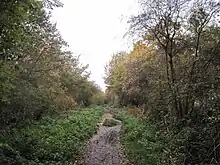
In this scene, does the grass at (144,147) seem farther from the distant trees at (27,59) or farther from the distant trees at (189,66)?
the distant trees at (27,59)

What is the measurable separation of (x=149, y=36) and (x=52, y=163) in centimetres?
838

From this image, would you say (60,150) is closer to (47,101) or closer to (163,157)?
(163,157)

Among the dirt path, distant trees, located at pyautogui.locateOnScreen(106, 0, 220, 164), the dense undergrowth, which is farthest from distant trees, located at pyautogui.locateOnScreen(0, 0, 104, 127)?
distant trees, located at pyautogui.locateOnScreen(106, 0, 220, 164)

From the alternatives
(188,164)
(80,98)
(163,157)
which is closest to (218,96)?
(188,164)

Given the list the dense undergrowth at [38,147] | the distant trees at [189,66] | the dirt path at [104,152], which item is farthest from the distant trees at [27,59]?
the distant trees at [189,66]

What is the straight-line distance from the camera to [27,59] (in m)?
17.4

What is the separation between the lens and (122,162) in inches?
528

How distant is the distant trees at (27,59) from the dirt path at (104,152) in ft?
12.9

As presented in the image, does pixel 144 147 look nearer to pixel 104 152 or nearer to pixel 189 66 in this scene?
pixel 104 152

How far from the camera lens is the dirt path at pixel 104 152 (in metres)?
13.4

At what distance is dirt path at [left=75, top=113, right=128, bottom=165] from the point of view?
13430mm

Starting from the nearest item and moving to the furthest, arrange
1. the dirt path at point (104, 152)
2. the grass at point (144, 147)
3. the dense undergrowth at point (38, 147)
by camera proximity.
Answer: the dense undergrowth at point (38, 147) < the grass at point (144, 147) < the dirt path at point (104, 152)

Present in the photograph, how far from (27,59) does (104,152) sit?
664cm

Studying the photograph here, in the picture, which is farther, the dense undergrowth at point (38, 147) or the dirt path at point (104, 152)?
the dirt path at point (104, 152)
